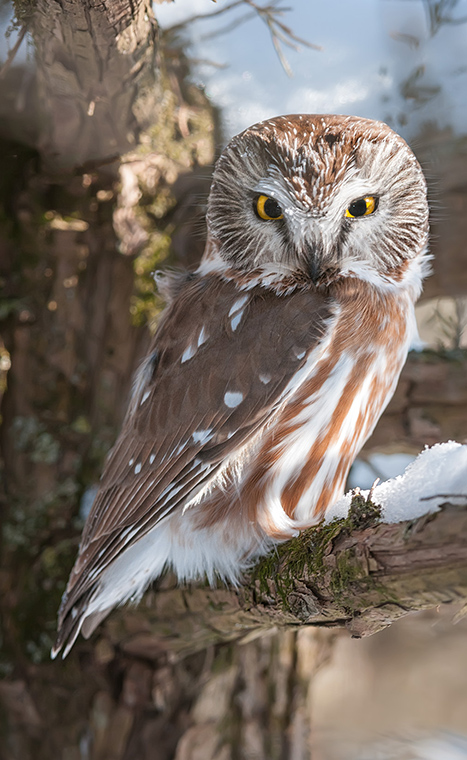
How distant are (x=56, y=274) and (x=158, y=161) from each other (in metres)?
0.58

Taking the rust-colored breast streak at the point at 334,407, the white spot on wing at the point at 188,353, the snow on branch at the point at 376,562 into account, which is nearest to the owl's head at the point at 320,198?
the rust-colored breast streak at the point at 334,407

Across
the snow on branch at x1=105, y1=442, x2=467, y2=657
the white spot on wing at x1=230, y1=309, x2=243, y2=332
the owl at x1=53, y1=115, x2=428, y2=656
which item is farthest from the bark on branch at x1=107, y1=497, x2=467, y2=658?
the white spot on wing at x1=230, y1=309, x2=243, y2=332

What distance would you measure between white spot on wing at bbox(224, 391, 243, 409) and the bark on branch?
33 centimetres

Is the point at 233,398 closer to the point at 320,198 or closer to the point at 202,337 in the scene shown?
the point at 202,337

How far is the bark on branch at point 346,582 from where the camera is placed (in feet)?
2.93

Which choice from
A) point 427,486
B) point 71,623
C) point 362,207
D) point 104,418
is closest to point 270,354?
point 362,207

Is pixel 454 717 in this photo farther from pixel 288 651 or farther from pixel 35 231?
pixel 35 231

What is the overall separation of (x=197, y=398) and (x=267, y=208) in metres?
0.49

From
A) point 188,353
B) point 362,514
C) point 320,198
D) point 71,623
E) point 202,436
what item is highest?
point 320,198

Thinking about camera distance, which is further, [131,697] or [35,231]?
[35,231]

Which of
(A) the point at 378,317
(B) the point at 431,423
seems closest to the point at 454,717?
(B) the point at 431,423

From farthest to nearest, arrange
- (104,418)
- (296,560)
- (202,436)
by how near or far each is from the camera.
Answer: (104,418) < (202,436) < (296,560)

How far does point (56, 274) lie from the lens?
7.70ft

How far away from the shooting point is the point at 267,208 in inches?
55.1
